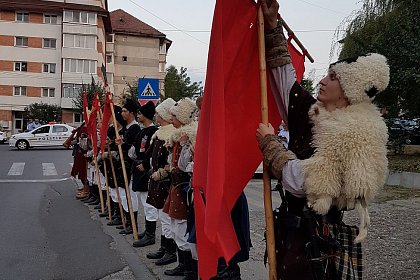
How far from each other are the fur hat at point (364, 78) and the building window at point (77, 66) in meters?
50.6

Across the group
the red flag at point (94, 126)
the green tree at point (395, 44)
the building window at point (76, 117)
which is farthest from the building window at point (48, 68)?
the red flag at point (94, 126)

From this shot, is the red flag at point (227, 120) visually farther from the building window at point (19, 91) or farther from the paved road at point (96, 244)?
the building window at point (19, 91)

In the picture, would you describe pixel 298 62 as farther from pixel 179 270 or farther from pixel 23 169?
pixel 23 169

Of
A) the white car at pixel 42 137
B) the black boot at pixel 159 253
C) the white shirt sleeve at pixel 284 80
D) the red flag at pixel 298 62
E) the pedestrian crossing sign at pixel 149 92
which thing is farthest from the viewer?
the white car at pixel 42 137

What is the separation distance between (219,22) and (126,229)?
18.0ft

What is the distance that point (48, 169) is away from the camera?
18.3m

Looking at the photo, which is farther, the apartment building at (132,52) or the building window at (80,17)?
the apartment building at (132,52)

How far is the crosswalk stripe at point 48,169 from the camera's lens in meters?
17.0

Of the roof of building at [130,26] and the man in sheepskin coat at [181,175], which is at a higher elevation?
the roof of building at [130,26]

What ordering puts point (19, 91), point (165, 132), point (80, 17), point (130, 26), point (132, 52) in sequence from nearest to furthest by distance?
1. point (165, 132)
2. point (19, 91)
3. point (80, 17)
4. point (132, 52)
5. point (130, 26)

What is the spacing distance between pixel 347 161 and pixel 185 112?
3.08 m

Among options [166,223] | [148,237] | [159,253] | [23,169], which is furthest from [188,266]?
[23,169]

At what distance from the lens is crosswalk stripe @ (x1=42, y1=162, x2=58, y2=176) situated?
17.0 meters

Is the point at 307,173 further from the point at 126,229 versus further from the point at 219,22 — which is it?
the point at 126,229
